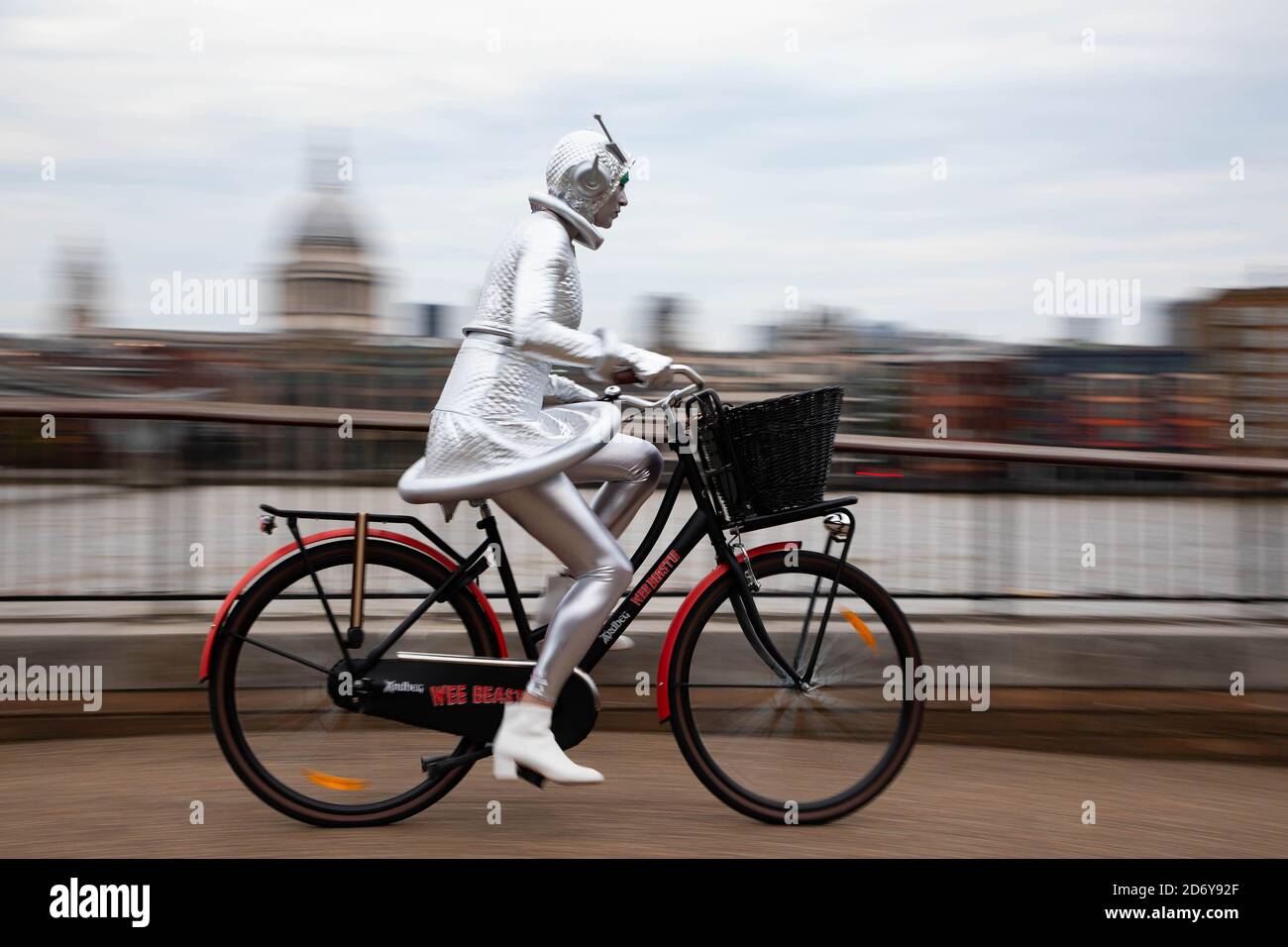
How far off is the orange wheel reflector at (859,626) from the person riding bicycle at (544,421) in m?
0.72

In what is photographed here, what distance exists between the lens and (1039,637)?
5566 mm

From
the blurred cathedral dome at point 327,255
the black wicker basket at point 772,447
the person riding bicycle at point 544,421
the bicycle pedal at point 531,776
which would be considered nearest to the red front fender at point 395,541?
the person riding bicycle at point 544,421

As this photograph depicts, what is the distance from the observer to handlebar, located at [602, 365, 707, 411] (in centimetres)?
380

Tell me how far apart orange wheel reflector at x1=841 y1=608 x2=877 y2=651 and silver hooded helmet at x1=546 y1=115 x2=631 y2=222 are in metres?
1.47

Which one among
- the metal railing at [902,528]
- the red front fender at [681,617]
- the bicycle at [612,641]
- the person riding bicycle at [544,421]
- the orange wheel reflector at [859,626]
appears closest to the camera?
the person riding bicycle at [544,421]

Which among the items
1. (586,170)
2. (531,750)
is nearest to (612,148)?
(586,170)

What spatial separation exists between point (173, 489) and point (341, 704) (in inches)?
77.9

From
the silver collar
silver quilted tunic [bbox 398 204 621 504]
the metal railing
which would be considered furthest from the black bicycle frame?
the metal railing

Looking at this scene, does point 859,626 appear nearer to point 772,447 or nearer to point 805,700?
point 805,700

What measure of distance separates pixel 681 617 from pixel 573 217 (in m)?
1.24

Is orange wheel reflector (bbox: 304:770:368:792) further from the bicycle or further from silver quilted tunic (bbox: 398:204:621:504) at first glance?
silver quilted tunic (bbox: 398:204:621:504)

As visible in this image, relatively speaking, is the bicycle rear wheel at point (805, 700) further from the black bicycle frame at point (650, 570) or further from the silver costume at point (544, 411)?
the silver costume at point (544, 411)

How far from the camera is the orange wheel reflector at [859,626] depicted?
4082mm
